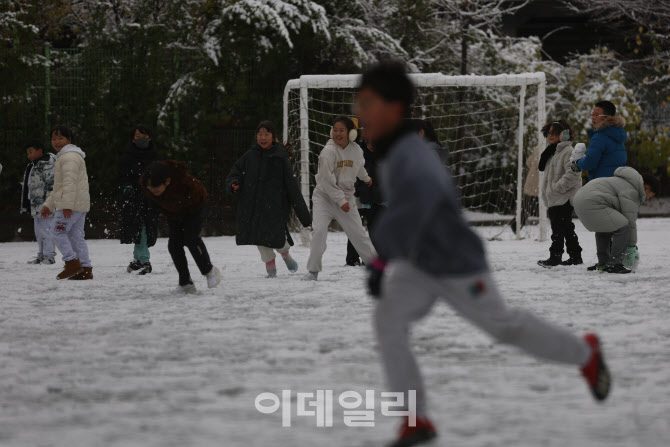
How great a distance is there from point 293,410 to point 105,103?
488 inches

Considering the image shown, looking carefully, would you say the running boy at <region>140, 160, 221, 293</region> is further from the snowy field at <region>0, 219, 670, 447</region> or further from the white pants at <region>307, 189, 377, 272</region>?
the white pants at <region>307, 189, 377, 272</region>

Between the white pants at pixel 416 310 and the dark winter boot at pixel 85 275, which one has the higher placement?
the white pants at pixel 416 310

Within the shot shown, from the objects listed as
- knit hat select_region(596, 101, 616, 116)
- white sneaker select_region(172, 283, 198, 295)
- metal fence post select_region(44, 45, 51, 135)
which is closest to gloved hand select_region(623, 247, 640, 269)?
knit hat select_region(596, 101, 616, 116)

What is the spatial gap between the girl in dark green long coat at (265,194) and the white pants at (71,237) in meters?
1.61

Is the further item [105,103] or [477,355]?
[105,103]

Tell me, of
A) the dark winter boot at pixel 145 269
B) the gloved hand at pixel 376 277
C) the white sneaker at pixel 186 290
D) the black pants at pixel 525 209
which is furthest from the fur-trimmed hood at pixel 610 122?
the gloved hand at pixel 376 277

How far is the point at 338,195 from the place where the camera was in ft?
29.9

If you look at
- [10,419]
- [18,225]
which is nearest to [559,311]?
[10,419]

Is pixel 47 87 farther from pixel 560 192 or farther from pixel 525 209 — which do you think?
pixel 560 192

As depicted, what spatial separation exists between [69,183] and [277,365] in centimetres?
495

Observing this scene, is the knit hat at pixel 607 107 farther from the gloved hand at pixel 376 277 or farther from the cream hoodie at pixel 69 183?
the gloved hand at pixel 376 277

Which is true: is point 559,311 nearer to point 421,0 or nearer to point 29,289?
point 29,289

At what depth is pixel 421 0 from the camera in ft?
59.5

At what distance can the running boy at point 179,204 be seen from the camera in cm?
784
